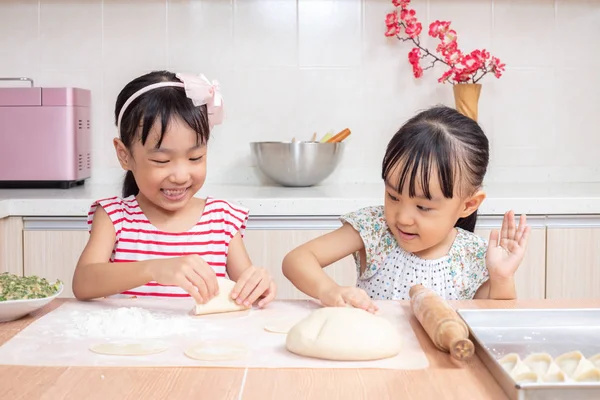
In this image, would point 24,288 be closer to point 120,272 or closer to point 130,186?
point 120,272

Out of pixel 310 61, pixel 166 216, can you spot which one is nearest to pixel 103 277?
pixel 166 216

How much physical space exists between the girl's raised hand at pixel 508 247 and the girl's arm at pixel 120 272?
0.48 m

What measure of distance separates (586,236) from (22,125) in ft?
5.47

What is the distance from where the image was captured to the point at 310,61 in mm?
2691

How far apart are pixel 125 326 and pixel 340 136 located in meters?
1.59

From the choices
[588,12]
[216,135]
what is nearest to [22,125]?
[216,135]

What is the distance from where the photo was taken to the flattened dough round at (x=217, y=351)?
91cm

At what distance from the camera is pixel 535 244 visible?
2.19 meters

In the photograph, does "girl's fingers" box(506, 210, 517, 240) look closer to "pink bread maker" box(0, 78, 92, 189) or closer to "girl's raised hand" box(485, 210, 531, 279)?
"girl's raised hand" box(485, 210, 531, 279)

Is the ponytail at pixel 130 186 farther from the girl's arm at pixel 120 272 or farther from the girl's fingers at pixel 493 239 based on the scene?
the girl's fingers at pixel 493 239

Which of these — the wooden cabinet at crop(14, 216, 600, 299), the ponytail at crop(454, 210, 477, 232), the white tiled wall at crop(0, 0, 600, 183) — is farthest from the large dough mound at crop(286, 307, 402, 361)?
the white tiled wall at crop(0, 0, 600, 183)

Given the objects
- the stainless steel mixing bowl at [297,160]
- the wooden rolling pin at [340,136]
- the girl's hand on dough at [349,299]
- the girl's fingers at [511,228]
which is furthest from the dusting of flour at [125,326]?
the wooden rolling pin at [340,136]

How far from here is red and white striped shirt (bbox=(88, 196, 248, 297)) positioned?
1.52m

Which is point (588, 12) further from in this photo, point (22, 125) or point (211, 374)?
point (211, 374)
